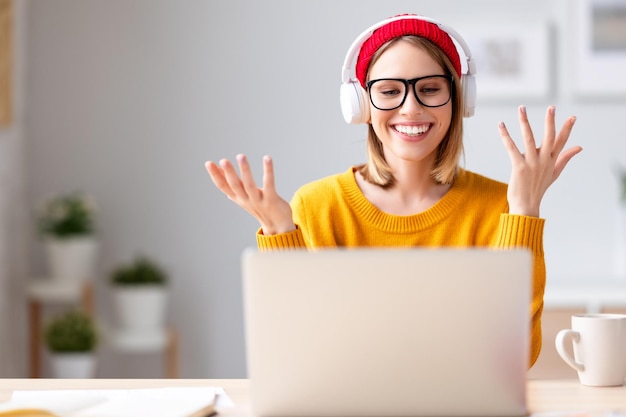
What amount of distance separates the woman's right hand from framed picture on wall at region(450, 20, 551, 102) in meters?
2.28

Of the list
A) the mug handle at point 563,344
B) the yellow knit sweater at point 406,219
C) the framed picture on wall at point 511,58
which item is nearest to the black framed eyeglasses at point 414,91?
the yellow knit sweater at point 406,219

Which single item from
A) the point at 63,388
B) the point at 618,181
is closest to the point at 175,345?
the point at 618,181

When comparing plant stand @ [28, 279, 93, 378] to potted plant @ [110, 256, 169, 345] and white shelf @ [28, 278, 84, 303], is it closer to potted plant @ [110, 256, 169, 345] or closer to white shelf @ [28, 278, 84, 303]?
white shelf @ [28, 278, 84, 303]

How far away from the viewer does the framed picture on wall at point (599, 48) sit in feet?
11.8

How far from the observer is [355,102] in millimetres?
1768

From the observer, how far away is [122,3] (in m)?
3.81

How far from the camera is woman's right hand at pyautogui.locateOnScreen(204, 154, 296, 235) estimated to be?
138 centimetres

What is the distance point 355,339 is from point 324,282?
73mm

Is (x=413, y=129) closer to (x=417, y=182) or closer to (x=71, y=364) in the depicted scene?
(x=417, y=182)

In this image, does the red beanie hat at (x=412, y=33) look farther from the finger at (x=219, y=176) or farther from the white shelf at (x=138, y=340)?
the white shelf at (x=138, y=340)

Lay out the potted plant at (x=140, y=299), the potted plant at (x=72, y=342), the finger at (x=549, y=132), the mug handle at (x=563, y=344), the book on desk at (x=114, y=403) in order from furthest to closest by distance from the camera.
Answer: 1. the potted plant at (x=140, y=299)
2. the potted plant at (x=72, y=342)
3. the finger at (x=549, y=132)
4. the mug handle at (x=563, y=344)
5. the book on desk at (x=114, y=403)

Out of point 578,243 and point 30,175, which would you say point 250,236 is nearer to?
point 30,175

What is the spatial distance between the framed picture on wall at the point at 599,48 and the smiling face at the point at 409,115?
2.07 metres

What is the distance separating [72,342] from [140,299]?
0.31m
